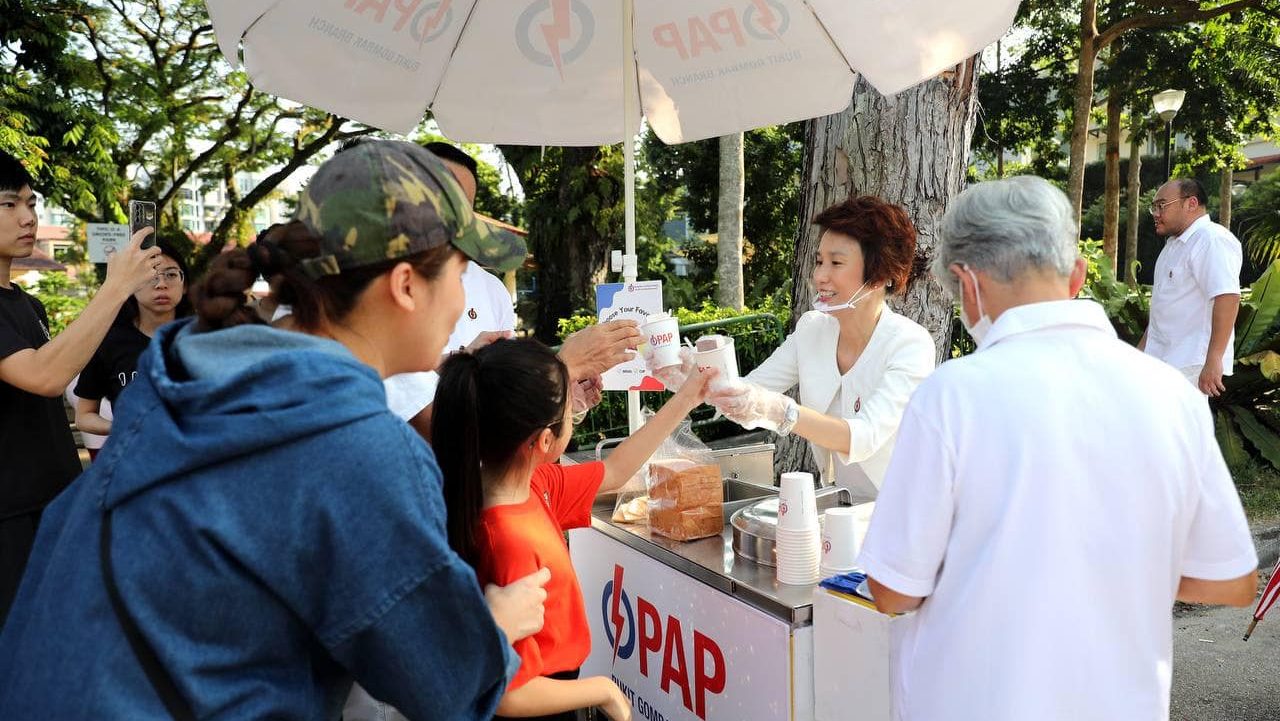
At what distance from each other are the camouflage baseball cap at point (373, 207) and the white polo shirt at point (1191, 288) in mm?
5922

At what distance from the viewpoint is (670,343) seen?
2607 mm

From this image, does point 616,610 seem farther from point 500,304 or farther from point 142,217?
point 142,217

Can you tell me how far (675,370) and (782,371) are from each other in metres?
0.81

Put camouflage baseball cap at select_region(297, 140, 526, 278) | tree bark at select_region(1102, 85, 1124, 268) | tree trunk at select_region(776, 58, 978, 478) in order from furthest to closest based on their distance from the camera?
1. tree bark at select_region(1102, 85, 1124, 268)
2. tree trunk at select_region(776, 58, 978, 478)
3. camouflage baseball cap at select_region(297, 140, 526, 278)

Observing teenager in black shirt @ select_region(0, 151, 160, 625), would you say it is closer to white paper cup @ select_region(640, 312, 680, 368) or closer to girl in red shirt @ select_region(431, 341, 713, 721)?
girl in red shirt @ select_region(431, 341, 713, 721)

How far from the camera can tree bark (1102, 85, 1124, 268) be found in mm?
14047

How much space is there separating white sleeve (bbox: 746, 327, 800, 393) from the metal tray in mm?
790

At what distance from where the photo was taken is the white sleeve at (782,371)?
3385 mm

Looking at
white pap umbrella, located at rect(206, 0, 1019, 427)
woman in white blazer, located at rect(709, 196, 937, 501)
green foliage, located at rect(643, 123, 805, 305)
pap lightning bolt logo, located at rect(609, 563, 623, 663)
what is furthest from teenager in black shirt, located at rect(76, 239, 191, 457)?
green foliage, located at rect(643, 123, 805, 305)

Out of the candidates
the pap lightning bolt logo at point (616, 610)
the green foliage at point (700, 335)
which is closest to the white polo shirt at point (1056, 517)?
the pap lightning bolt logo at point (616, 610)

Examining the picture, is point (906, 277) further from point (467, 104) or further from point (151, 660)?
point (151, 660)

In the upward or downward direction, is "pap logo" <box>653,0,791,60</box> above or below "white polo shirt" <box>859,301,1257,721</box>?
above

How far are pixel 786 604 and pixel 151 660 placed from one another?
1.55 metres

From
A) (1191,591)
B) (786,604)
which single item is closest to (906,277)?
(786,604)
